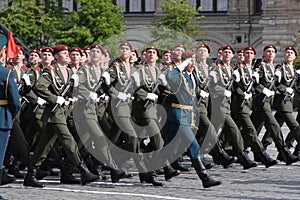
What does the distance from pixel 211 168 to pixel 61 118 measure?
3.07 metres

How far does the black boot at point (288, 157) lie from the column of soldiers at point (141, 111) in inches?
0.9

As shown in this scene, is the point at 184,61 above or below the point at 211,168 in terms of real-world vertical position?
above

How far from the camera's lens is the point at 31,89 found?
13289 millimetres

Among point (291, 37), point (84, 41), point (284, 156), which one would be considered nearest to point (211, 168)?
point (284, 156)

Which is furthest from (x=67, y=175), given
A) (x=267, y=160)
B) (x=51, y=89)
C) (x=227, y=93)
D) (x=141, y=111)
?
(x=267, y=160)

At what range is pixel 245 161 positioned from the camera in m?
14.1

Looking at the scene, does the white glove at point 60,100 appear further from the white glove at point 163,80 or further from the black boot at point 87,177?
the white glove at point 163,80

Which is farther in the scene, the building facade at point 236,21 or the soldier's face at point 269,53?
the building facade at point 236,21

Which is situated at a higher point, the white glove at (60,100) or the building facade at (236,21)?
the white glove at (60,100)

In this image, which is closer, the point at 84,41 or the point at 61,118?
the point at 61,118

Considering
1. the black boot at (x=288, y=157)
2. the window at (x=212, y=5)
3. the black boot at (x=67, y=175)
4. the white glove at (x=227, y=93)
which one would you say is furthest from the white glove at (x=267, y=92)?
the window at (x=212, y=5)

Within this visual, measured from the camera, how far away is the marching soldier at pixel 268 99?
14703 mm

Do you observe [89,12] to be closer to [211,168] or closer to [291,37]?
[291,37]

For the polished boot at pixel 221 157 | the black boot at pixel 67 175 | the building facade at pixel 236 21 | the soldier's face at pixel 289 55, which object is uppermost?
the soldier's face at pixel 289 55
